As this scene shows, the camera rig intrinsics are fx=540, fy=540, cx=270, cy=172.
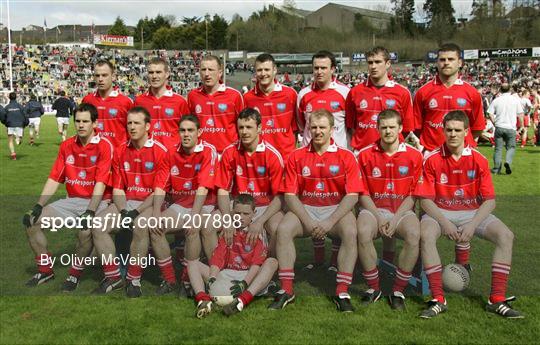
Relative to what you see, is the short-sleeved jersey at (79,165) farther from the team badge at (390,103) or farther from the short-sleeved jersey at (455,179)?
the short-sleeved jersey at (455,179)

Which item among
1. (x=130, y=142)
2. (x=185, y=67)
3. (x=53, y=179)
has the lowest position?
(x=53, y=179)

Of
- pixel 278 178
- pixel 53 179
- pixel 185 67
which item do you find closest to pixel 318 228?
pixel 278 178

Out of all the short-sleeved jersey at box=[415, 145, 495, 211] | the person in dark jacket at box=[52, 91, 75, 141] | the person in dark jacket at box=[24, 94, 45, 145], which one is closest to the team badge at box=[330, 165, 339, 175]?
the short-sleeved jersey at box=[415, 145, 495, 211]

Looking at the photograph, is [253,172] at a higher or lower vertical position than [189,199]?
higher

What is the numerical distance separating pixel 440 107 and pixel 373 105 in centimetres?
74

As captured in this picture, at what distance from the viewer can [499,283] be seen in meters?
4.83

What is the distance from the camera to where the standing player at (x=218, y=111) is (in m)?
6.51

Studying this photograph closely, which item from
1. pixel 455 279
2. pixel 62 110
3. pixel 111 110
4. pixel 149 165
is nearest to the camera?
pixel 455 279

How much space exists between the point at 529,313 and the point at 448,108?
2.35m

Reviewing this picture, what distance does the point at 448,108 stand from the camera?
6008 mm

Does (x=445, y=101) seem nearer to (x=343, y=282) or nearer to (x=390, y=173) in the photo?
(x=390, y=173)

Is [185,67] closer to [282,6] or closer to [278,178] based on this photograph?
[282,6]

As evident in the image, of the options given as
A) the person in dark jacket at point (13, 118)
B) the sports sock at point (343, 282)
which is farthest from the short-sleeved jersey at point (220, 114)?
the person in dark jacket at point (13, 118)

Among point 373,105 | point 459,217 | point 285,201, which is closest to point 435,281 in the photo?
point 459,217
